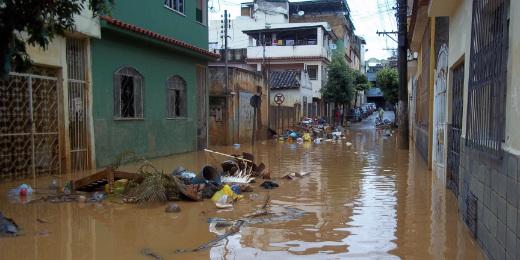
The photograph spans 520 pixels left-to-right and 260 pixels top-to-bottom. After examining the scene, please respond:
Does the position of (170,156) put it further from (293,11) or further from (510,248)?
(293,11)

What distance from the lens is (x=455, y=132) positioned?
29.3ft

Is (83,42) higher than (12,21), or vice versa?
(83,42)

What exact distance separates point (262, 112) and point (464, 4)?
1991cm

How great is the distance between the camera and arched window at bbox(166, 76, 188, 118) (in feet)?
54.6

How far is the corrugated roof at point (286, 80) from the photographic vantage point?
116ft

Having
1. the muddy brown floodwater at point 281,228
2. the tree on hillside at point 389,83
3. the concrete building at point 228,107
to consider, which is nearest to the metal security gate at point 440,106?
the muddy brown floodwater at point 281,228

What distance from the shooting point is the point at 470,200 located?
5984 millimetres

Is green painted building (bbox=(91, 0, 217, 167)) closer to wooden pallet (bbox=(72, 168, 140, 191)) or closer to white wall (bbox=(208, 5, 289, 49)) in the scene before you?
wooden pallet (bbox=(72, 168, 140, 191))

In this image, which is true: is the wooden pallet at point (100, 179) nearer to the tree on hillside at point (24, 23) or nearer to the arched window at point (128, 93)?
the tree on hillside at point (24, 23)

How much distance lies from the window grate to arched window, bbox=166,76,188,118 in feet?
39.1

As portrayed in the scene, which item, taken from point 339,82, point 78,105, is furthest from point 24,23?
point 339,82

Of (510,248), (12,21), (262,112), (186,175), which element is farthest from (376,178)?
(262,112)

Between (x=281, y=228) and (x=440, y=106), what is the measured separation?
6.24 m

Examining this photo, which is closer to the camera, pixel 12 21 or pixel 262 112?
pixel 12 21
